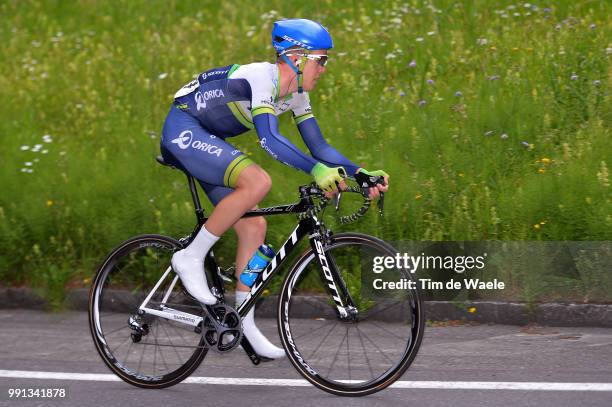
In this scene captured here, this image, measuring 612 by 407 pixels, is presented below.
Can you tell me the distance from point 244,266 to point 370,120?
383 cm

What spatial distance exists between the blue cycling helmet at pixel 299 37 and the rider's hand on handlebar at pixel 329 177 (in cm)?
60

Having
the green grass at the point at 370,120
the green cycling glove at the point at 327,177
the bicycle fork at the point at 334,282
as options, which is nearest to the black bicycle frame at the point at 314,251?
the bicycle fork at the point at 334,282

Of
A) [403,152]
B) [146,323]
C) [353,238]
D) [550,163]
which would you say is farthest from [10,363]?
[550,163]

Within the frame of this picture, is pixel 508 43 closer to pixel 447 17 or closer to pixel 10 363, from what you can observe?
pixel 447 17

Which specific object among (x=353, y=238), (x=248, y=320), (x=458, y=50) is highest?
(x=458, y=50)

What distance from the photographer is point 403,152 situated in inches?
335

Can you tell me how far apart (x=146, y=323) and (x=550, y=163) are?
12.6ft

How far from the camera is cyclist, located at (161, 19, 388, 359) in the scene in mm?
5094

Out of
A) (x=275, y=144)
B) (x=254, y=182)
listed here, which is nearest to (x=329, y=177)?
(x=275, y=144)

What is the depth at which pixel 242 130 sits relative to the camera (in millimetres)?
5590

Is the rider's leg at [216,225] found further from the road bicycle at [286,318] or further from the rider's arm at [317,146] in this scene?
the rider's arm at [317,146]

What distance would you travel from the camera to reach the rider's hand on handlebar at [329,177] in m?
4.80

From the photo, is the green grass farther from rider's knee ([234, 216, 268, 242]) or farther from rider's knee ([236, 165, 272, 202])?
rider's knee ([236, 165, 272, 202])

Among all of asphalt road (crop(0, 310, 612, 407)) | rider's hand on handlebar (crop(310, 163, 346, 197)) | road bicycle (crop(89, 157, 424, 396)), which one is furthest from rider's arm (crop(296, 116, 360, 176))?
asphalt road (crop(0, 310, 612, 407))
